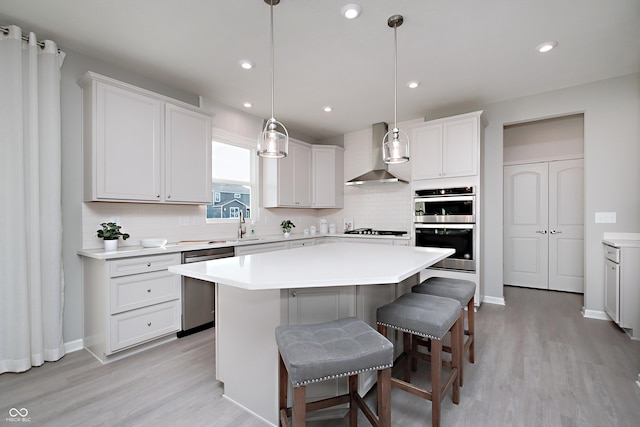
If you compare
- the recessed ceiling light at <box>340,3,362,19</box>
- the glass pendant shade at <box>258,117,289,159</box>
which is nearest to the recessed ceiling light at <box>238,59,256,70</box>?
the recessed ceiling light at <box>340,3,362,19</box>

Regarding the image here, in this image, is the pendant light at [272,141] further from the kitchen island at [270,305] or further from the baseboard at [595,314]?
the baseboard at [595,314]

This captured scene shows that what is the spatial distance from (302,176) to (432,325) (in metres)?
3.71

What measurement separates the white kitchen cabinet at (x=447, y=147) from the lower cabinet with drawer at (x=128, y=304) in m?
3.30

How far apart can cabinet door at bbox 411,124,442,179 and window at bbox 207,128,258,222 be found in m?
2.38

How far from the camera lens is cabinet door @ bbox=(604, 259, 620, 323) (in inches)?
114

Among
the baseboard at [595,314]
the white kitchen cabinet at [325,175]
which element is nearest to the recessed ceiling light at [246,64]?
the white kitchen cabinet at [325,175]

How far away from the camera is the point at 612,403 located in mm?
1808

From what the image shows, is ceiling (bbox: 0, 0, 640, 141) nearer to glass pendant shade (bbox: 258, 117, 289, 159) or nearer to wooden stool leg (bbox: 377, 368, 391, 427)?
glass pendant shade (bbox: 258, 117, 289, 159)

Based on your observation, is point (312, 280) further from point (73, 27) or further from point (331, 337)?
point (73, 27)

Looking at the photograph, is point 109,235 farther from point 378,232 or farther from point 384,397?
point 378,232

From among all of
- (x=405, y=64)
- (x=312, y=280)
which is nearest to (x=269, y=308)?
→ (x=312, y=280)

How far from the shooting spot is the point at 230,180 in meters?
4.14

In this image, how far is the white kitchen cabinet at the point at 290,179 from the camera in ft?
14.7

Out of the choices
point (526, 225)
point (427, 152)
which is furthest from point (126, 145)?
point (526, 225)
